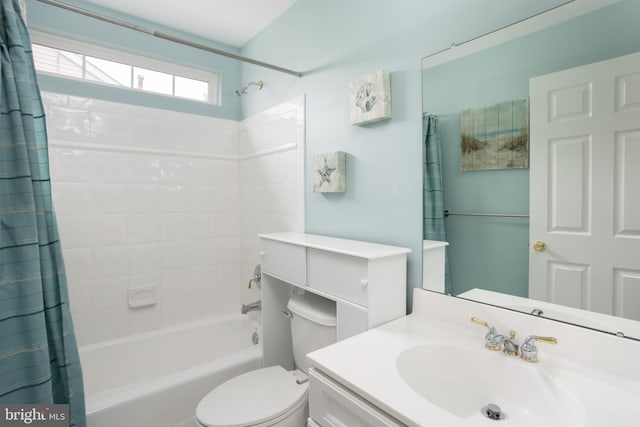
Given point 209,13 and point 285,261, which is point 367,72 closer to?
point 285,261

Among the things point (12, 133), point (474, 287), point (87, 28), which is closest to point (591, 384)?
point (474, 287)

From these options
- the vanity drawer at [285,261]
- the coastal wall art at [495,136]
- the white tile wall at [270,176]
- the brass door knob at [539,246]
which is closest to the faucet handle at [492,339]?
the brass door knob at [539,246]

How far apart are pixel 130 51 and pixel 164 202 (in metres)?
1.04

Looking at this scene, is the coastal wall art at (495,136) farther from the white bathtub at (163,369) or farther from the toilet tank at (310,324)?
the white bathtub at (163,369)

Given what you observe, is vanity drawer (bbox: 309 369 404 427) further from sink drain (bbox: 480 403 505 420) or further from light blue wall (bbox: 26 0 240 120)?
light blue wall (bbox: 26 0 240 120)

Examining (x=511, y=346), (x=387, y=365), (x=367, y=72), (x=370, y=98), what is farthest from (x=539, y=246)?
(x=367, y=72)

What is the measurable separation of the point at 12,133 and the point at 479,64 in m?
1.85

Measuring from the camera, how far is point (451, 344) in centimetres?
104

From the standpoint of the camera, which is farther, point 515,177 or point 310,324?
point 310,324

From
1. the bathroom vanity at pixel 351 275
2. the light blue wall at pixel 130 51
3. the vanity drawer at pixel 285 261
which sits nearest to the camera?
the bathroom vanity at pixel 351 275

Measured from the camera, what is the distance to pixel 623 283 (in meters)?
0.86

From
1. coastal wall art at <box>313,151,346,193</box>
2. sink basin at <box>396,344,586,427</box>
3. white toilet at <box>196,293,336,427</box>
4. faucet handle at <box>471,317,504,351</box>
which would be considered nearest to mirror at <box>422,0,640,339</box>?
faucet handle at <box>471,317,504,351</box>

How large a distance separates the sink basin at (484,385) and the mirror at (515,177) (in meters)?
0.22

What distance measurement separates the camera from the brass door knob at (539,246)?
995 millimetres
